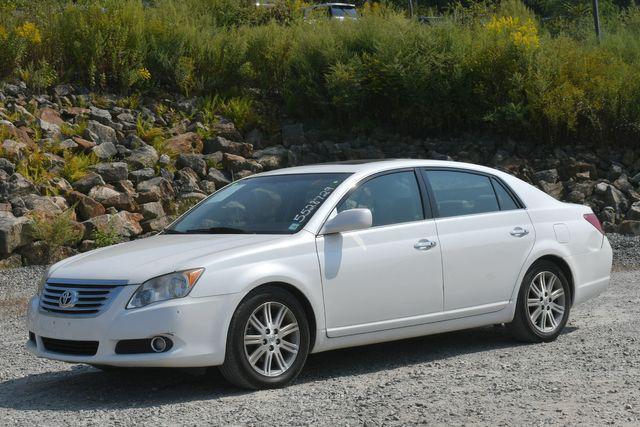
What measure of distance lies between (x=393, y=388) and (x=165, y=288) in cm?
165

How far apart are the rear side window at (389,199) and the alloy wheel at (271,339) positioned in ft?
3.37

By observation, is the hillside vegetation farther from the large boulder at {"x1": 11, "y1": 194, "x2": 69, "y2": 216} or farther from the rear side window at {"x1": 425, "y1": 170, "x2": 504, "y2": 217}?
the rear side window at {"x1": 425, "y1": 170, "x2": 504, "y2": 217}

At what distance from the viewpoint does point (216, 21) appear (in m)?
20.9

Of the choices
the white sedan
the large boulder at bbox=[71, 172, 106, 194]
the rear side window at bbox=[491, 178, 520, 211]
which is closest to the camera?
the white sedan

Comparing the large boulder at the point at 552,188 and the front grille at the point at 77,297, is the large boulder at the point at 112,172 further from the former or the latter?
the front grille at the point at 77,297

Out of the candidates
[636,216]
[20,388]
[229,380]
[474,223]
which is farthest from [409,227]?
[636,216]

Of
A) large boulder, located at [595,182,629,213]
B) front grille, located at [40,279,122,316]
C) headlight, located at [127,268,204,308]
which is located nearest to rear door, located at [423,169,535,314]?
headlight, located at [127,268,204,308]

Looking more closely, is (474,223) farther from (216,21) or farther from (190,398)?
(216,21)

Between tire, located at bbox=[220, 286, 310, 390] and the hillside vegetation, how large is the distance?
11.0 metres

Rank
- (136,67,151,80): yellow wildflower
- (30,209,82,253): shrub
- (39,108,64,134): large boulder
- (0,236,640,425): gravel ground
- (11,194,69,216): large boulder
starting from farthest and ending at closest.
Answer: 1. (136,67,151,80): yellow wildflower
2. (39,108,64,134): large boulder
3. (11,194,69,216): large boulder
4. (30,209,82,253): shrub
5. (0,236,640,425): gravel ground

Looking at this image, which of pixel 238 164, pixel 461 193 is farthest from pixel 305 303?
pixel 238 164

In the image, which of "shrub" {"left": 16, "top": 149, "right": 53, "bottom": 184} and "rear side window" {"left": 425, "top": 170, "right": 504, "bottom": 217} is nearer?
"rear side window" {"left": 425, "top": 170, "right": 504, "bottom": 217}

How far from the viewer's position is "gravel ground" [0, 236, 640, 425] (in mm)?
6148

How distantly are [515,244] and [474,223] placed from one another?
426 millimetres
